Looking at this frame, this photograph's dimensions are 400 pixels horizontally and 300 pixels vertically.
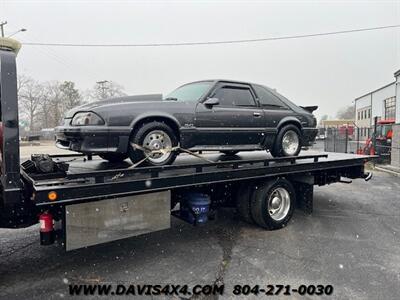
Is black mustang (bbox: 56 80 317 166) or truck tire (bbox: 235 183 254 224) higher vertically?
black mustang (bbox: 56 80 317 166)

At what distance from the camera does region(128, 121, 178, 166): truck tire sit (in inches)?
164

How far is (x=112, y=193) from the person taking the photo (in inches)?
137

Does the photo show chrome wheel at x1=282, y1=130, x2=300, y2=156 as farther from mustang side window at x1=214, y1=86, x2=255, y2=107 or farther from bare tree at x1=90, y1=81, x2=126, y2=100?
bare tree at x1=90, y1=81, x2=126, y2=100

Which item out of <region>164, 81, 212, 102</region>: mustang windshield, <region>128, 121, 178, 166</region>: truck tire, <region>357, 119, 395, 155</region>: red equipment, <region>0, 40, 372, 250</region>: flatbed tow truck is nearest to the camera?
<region>0, 40, 372, 250</region>: flatbed tow truck

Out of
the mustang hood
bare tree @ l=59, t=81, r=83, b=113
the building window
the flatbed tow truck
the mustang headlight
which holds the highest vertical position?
bare tree @ l=59, t=81, r=83, b=113

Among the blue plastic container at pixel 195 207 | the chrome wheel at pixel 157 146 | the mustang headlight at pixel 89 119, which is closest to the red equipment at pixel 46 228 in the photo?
the mustang headlight at pixel 89 119

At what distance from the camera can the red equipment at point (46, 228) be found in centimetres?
346

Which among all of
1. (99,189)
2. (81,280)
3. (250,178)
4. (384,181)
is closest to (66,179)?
(99,189)

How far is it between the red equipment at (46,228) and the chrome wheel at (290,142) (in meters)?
3.95

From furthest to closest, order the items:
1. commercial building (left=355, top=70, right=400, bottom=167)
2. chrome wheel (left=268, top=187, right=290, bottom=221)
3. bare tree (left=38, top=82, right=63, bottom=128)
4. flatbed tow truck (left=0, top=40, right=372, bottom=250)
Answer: bare tree (left=38, top=82, right=63, bottom=128) → commercial building (left=355, top=70, right=400, bottom=167) → chrome wheel (left=268, top=187, right=290, bottom=221) → flatbed tow truck (left=0, top=40, right=372, bottom=250)

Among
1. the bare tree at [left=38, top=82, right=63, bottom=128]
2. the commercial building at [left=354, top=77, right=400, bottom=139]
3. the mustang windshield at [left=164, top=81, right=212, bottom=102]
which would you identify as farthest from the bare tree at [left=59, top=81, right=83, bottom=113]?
the mustang windshield at [left=164, top=81, right=212, bottom=102]

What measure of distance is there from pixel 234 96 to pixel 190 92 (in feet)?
2.32

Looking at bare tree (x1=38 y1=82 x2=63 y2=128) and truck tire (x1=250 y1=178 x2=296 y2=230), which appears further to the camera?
Result: bare tree (x1=38 y1=82 x2=63 y2=128)

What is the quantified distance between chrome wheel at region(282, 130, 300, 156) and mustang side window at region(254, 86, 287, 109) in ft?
1.70
